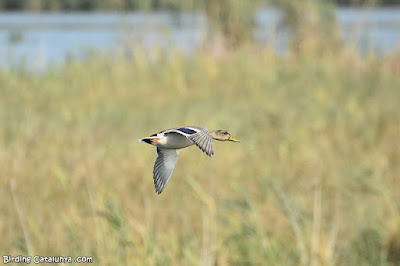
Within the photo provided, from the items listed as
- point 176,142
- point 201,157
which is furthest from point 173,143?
point 201,157

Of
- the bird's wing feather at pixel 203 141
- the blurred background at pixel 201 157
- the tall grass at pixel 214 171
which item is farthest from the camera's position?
the tall grass at pixel 214 171

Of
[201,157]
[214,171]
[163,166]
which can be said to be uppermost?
[163,166]

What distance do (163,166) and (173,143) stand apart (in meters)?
0.04

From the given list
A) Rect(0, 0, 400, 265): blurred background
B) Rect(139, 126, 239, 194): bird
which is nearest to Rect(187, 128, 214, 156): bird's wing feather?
Rect(139, 126, 239, 194): bird

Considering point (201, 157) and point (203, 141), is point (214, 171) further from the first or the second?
point (203, 141)

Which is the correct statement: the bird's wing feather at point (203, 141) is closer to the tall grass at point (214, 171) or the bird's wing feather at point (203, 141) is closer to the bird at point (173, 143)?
the bird at point (173, 143)

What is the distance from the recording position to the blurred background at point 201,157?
340cm

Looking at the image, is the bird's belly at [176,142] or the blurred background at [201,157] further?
the blurred background at [201,157]

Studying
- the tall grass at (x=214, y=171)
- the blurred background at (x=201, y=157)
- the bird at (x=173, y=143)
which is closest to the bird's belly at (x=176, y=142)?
the bird at (x=173, y=143)

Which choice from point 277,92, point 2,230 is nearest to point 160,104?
point 277,92

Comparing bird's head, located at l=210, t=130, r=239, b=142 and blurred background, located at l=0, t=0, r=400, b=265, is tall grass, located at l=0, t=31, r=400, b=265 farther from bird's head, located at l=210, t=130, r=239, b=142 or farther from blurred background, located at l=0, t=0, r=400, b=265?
bird's head, located at l=210, t=130, r=239, b=142

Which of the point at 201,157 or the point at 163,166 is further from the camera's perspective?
the point at 201,157

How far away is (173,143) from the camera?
0.76 m

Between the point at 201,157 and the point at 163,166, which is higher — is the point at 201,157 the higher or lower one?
the lower one
